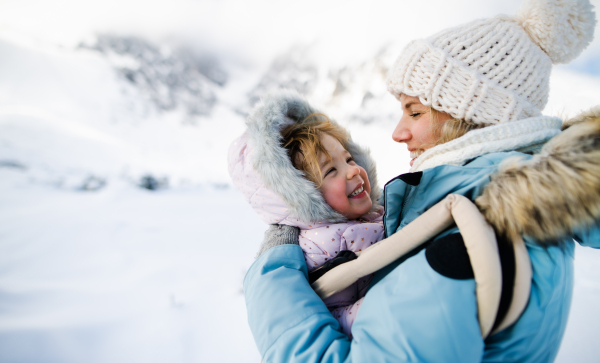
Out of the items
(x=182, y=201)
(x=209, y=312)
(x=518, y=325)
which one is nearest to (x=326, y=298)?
(x=518, y=325)

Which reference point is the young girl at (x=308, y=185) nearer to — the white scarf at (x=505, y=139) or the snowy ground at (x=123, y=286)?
the white scarf at (x=505, y=139)

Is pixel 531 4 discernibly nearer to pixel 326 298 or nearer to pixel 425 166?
pixel 425 166

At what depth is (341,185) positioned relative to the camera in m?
1.02

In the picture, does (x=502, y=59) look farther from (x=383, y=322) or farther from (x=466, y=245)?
(x=383, y=322)

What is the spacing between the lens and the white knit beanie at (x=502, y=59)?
75 centimetres

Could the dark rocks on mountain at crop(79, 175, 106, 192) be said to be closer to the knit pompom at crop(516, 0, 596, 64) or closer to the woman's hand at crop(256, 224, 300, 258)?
the woman's hand at crop(256, 224, 300, 258)

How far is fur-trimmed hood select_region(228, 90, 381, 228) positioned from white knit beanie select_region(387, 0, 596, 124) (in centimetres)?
56

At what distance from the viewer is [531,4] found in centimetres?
78

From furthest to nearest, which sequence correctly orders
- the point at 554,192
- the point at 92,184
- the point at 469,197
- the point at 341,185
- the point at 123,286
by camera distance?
the point at 92,184
the point at 123,286
the point at 341,185
the point at 469,197
the point at 554,192

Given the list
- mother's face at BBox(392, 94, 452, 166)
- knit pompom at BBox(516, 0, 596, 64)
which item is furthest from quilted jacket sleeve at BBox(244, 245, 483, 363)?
knit pompom at BBox(516, 0, 596, 64)

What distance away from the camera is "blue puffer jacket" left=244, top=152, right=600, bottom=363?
43cm

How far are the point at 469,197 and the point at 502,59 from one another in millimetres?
537

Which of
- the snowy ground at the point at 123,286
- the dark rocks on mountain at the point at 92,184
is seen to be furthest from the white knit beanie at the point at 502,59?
the dark rocks on mountain at the point at 92,184

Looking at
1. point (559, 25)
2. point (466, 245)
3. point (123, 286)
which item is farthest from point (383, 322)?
point (123, 286)
